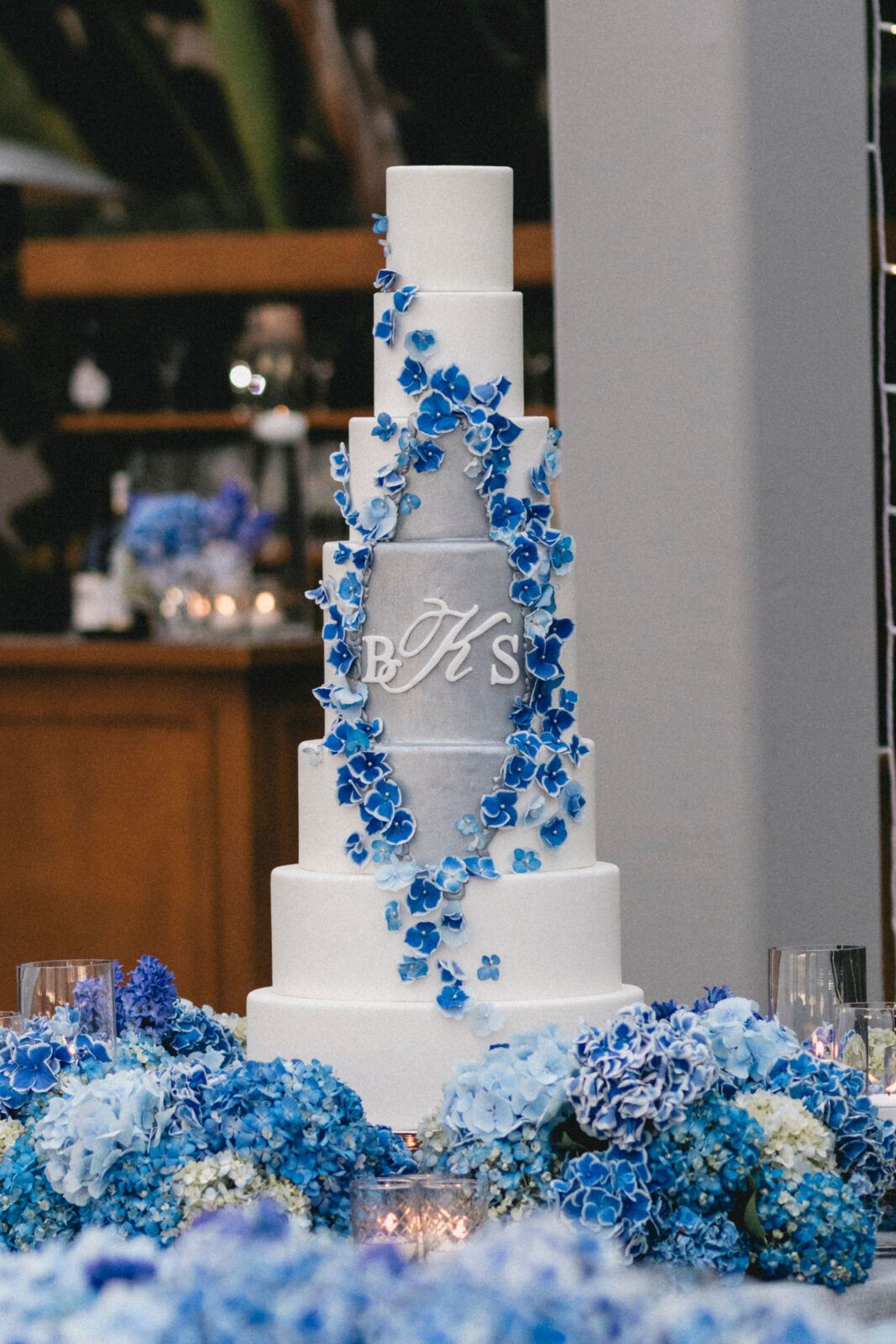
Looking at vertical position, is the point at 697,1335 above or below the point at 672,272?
below

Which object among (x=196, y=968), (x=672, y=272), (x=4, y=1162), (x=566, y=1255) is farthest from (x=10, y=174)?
(x=566, y=1255)

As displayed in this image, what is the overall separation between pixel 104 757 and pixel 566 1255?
413 centimetres

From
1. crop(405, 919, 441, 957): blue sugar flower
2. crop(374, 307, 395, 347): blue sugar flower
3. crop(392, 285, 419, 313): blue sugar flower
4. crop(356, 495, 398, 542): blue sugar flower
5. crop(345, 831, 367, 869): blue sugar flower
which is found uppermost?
crop(392, 285, 419, 313): blue sugar flower

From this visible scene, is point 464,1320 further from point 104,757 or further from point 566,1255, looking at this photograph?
point 104,757

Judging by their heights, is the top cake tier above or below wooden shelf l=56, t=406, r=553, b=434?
below

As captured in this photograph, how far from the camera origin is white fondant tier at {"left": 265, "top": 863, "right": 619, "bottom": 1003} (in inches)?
79.0

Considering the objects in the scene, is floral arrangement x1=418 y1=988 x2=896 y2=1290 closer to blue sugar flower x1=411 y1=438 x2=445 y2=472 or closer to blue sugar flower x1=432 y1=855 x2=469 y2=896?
blue sugar flower x1=432 y1=855 x2=469 y2=896

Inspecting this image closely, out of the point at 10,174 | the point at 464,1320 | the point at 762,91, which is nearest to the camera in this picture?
the point at 464,1320

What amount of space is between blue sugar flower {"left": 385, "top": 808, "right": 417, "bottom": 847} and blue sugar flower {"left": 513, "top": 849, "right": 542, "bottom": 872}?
11 cm

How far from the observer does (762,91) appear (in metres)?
2.96

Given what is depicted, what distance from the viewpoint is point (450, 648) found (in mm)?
2047

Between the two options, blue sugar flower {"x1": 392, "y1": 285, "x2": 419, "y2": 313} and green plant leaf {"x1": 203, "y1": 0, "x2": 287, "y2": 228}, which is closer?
blue sugar flower {"x1": 392, "y1": 285, "x2": 419, "y2": 313}

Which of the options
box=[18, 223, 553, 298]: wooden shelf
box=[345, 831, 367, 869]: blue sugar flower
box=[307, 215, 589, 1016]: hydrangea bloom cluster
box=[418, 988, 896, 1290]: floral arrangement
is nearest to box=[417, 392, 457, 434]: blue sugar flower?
box=[307, 215, 589, 1016]: hydrangea bloom cluster

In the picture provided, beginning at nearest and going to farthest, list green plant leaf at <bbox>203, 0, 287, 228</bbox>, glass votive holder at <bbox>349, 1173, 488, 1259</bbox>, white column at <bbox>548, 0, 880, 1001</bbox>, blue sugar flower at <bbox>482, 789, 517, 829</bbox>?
glass votive holder at <bbox>349, 1173, 488, 1259</bbox>, blue sugar flower at <bbox>482, 789, 517, 829</bbox>, white column at <bbox>548, 0, 880, 1001</bbox>, green plant leaf at <bbox>203, 0, 287, 228</bbox>
